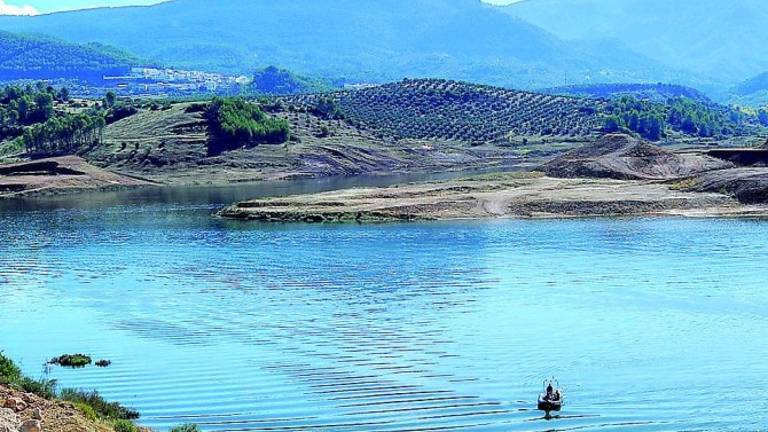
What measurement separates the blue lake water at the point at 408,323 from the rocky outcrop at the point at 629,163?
25958mm

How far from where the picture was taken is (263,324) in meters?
42.7

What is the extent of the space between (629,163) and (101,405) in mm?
79905

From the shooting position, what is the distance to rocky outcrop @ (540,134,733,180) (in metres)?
102

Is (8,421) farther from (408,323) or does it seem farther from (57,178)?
(57,178)

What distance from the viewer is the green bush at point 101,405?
28403 millimetres

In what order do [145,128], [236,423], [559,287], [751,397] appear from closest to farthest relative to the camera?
[236,423] < [751,397] < [559,287] < [145,128]

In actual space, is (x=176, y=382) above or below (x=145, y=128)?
below

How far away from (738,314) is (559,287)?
895cm

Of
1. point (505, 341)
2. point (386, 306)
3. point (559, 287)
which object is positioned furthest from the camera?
point (559, 287)

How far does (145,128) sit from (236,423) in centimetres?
12630

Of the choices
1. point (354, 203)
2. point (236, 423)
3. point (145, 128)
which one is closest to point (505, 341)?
point (236, 423)

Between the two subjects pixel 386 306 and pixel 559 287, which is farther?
pixel 559 287

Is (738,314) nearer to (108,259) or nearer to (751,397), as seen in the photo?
(751,397)

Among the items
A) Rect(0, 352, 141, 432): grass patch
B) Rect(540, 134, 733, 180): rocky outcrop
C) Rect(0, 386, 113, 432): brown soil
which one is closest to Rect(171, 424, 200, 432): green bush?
Rect(0, 352, 141, 432): grass patch
